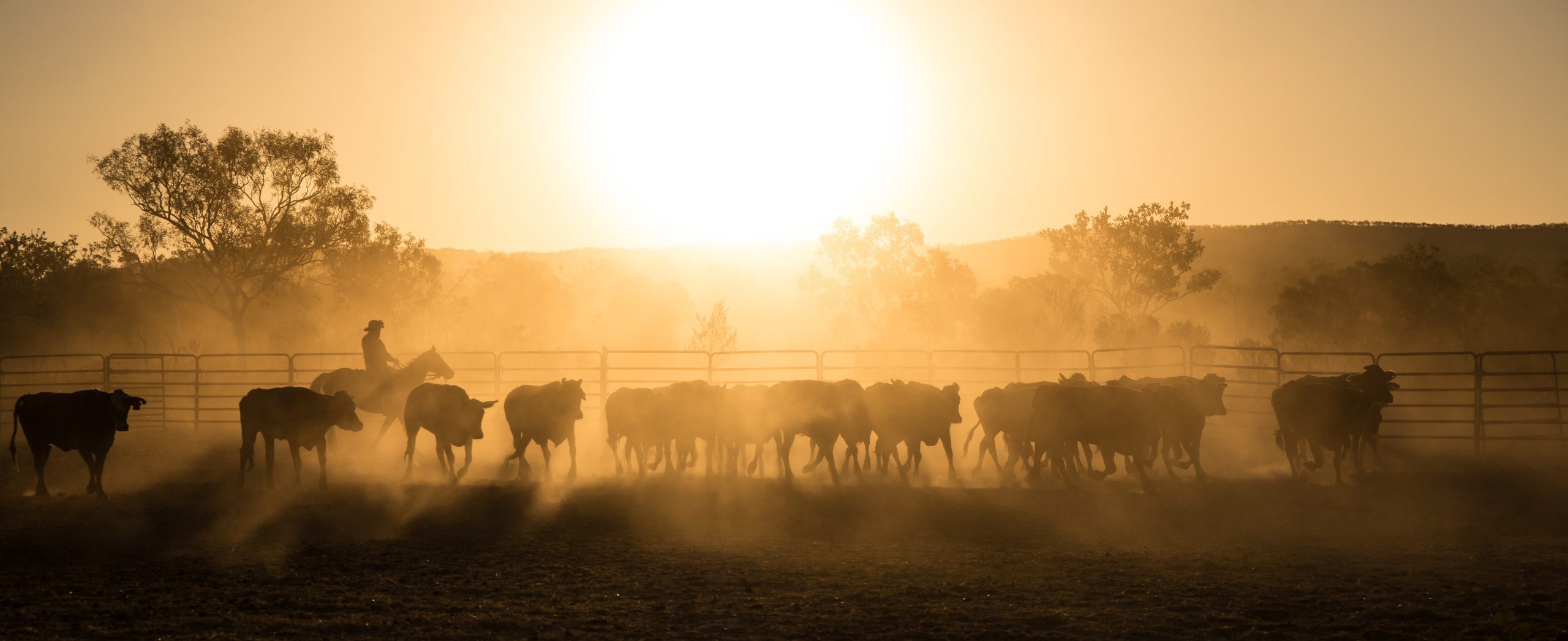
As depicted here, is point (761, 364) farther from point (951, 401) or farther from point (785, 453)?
point (785, 453)

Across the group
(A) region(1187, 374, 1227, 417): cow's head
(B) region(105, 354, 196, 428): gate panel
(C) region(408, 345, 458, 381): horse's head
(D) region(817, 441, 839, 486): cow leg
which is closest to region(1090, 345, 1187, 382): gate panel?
(A) region(1187, 374, 1227, 417): cow's head

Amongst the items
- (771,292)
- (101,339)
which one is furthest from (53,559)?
(771,292)

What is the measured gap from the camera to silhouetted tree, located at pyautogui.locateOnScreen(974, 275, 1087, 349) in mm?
48844

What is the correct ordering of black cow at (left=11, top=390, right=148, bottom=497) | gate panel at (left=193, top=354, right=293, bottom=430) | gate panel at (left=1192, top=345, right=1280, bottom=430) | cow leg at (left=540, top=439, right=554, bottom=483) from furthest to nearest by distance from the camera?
gate panel at (left=193, top=354, right=293, bottom=430) < gate panel at (left=1192, top=345, right=1280, bottom=430) < cow leg at (left=540, top=439, right=554, bottom=483) < black cow at (left=11, top=390, right=148, bottom=497)

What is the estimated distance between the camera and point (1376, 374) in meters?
15.1

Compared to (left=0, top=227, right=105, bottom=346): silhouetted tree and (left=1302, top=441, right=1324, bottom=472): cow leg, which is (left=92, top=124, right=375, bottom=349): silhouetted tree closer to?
(left=0, top=227, right=105, bottom=346): silhouetted tree

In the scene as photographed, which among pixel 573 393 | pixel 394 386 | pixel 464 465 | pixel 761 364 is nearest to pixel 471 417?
pixel 464 465

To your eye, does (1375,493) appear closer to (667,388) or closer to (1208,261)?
(667,388)

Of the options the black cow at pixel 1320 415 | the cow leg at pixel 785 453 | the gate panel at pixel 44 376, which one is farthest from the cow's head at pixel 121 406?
the black cow at pixel 1320 415

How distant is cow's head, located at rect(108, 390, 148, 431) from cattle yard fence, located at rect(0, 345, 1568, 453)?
17.1 feet

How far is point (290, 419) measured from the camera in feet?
43.5

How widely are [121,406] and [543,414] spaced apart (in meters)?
5.09

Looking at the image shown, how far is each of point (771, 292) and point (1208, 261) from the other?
50.0 m

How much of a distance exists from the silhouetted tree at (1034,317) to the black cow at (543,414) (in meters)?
36.5
